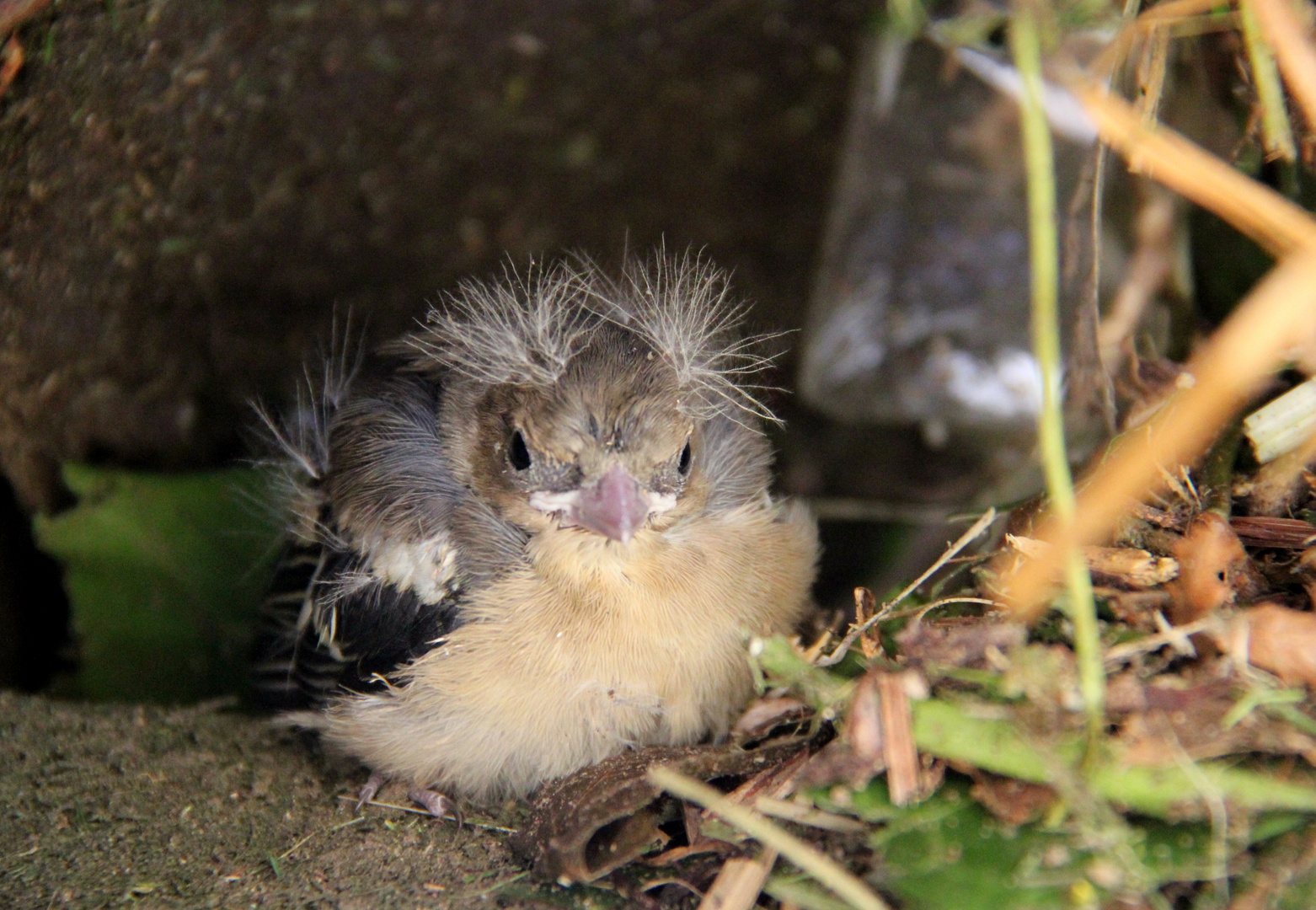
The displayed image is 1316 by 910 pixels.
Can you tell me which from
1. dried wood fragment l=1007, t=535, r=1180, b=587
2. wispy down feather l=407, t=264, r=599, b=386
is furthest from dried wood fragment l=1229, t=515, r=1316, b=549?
wispy down feather l=407, t=264, r=599, b=386

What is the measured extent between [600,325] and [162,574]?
1.57 metres

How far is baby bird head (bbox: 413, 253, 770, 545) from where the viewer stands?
192cm

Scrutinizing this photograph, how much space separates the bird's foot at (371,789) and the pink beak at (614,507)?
719 mm

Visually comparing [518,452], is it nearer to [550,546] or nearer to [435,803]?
[550,546]

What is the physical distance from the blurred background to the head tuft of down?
1.79 feet

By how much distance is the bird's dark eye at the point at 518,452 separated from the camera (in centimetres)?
200

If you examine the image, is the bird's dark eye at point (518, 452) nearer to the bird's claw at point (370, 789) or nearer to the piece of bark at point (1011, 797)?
the bird's claw at point (370, 789)

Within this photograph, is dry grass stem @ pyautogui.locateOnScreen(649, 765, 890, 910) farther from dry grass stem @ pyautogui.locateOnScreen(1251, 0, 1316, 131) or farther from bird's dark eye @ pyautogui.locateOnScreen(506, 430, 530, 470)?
dry grass stem @ pyautogui.locateOnScreen(1251, 0, 1316, 131)

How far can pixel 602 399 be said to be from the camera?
6.38 feet

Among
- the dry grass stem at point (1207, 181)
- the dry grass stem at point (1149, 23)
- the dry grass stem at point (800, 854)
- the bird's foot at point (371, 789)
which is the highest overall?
the dry grass stem at point (1149, 23)

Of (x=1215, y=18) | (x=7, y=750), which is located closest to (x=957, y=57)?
(x=1215, y=18)

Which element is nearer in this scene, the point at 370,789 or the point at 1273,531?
the point at 1273,531

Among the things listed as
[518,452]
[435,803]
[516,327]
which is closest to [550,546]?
[518,452]

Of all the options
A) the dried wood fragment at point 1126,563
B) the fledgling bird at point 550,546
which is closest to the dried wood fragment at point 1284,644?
the dried wood fragment at point 1126,563
